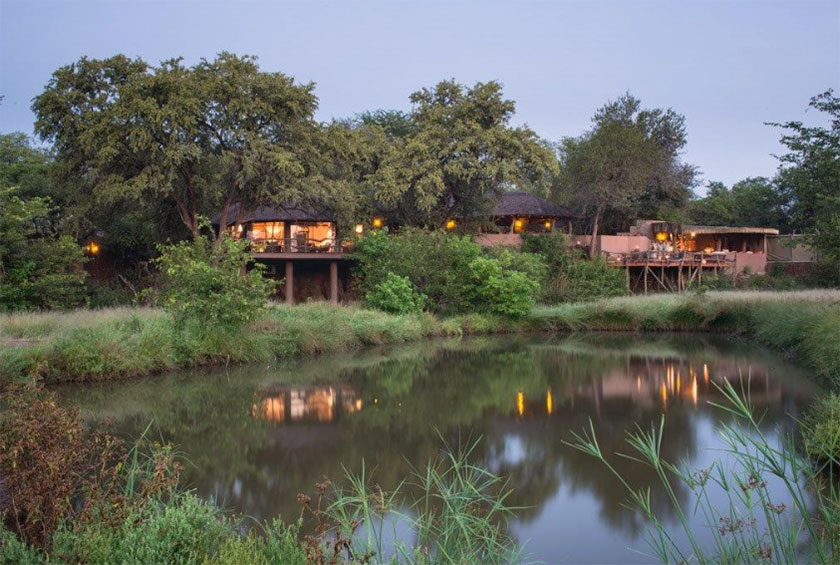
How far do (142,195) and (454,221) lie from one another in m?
13.8

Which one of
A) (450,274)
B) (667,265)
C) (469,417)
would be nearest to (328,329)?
(450,274)

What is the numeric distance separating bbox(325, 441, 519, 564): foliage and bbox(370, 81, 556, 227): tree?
69.8 feet

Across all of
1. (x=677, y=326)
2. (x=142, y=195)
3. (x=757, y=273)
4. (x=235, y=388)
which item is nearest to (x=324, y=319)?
(x=235, y=388)

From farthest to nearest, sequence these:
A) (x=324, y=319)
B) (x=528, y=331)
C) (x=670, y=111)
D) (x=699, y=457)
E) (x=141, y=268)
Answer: (x=670, y=111) < (x=141, y=268) < (x=528, y=331) < (x=324, y=319) < (x=699, y=457)

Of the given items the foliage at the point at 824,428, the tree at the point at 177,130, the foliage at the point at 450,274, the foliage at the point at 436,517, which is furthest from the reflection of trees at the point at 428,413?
the tree at the point at 177,130

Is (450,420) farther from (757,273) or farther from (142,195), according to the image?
(757,273)

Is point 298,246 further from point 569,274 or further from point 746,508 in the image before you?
point 746,508

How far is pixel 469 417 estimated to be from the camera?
1266cm

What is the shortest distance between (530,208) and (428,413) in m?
25.3

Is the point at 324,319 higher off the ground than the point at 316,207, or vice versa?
the point at 316,207

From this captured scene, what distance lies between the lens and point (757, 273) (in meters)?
35.9

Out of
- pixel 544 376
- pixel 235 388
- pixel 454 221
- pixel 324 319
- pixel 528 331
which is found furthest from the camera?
pixel 454 221

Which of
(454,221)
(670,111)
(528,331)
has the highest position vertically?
(670,111)

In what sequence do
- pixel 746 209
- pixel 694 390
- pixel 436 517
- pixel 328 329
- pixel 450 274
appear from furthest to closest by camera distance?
pixel 746 209
pixel 450 274
pixel 328 329
pixel 694 390
pixel 436 517
